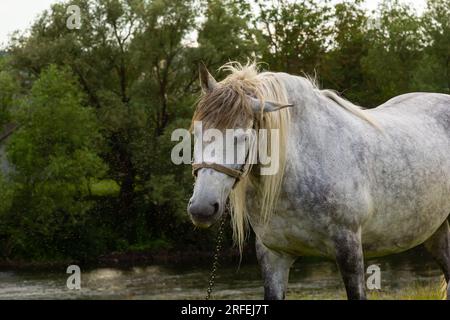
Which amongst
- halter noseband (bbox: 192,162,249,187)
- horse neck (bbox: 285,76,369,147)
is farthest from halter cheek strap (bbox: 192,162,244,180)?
horse neck (bbox: 285,76,369,147)

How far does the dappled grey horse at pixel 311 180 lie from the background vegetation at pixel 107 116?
2945 centimetres

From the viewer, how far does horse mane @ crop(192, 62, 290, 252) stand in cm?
522

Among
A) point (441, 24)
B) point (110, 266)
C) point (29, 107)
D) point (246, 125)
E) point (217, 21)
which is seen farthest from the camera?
point (441, 24)

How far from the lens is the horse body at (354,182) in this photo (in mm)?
5672

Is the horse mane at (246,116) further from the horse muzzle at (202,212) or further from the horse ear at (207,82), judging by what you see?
the horse muzzle at (202,212)

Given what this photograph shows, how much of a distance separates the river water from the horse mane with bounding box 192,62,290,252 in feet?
50.4

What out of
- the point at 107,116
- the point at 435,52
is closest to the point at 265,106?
the point at 107,116

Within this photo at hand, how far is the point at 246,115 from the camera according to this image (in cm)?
526

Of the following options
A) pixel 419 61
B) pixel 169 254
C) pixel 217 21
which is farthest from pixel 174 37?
pixel 419 61

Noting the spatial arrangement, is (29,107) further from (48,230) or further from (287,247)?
(287,247)

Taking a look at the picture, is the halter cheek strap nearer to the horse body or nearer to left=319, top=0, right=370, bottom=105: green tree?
the horse body

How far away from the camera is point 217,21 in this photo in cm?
3872

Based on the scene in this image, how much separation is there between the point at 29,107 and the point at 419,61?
72.8ft
